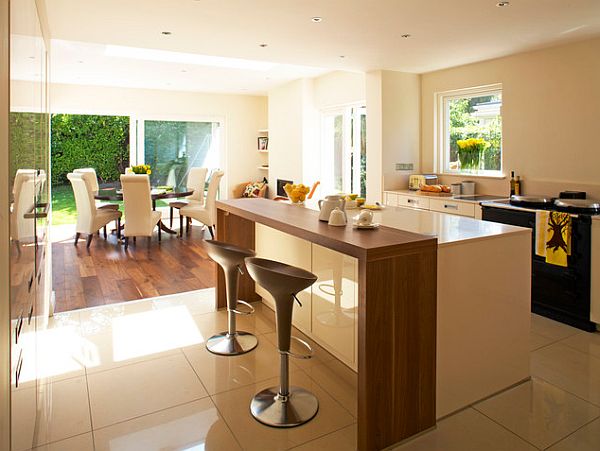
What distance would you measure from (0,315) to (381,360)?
1.47 metres

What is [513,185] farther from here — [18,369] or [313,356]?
[18,369]

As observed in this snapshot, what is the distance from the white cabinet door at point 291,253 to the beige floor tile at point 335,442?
0.94m

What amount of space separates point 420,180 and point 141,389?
417 cm

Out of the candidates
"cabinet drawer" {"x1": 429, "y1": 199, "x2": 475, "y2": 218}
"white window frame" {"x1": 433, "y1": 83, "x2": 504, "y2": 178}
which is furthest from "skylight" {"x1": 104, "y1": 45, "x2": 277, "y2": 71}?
"cabinet drawer" {"x1": 429, "y1": 199, "x2": 475, "y2": 218}

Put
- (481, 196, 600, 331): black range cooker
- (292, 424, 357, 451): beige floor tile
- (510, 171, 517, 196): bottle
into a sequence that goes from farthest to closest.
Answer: (510, 171, 517, 196): bottle
(481, 196, 600, 331): black range cooker
(292, 424, 357, 451): beige floor tile

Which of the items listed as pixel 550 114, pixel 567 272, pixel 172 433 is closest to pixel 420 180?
pixel 550 114

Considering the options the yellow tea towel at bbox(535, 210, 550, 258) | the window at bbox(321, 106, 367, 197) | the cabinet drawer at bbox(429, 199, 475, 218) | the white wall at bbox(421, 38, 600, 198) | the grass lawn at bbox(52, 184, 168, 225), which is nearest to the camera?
the yellow tea towel at bbox(535, 210, 550, 258)

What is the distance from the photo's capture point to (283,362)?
235 centimetres

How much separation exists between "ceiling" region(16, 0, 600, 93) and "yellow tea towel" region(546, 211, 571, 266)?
1.55 m

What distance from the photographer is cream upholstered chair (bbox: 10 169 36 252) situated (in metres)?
1.40

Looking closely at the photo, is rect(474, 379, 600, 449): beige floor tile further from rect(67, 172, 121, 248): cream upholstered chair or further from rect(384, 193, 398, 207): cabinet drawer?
rect(67, 172, 121, 248): cream upholstered chair

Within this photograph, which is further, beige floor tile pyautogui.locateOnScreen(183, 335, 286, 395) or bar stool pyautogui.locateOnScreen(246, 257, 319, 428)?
beige floor tile pyautogui.locateOnScreen(183, 335, 286, 395)

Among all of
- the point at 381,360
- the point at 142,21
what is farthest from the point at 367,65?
the point at 381,360

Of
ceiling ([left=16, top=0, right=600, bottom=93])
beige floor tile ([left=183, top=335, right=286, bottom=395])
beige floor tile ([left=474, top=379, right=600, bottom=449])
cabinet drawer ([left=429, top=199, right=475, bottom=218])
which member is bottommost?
beige floor tile ([left=474, top=379, right=600, bottom=449])
